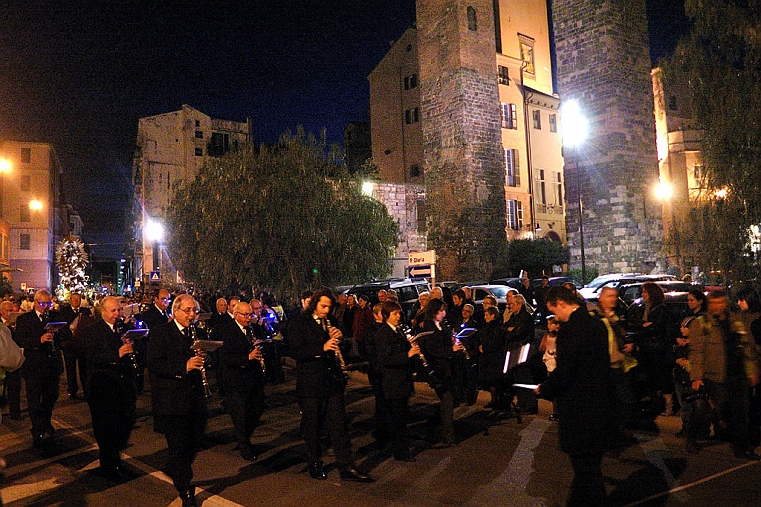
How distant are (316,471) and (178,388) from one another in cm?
176

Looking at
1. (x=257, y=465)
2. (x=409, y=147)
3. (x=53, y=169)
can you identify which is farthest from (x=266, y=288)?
(x=53, y=169)

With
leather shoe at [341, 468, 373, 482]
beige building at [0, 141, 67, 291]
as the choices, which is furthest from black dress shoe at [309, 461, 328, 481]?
beige building at [0, 141, 67, 291]

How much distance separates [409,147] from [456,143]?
1360cm

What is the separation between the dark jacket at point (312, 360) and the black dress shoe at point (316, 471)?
0.74m

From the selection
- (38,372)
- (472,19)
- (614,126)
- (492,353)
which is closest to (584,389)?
(492,353)

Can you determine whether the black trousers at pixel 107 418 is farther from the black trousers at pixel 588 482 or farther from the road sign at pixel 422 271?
the road sign at pixel 422 271

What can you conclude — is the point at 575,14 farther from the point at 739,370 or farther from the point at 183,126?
the point at 183,126

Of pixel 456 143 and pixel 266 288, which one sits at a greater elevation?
pixel 456 143

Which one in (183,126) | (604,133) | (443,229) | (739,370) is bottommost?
(739,370)

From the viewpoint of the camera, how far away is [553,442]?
27.3 ft

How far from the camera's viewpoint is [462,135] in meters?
33.6

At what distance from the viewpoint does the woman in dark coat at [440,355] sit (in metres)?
8.17

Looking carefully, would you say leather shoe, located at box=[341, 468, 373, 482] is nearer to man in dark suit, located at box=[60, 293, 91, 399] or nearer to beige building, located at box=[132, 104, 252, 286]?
man in dark suit, located at box=[60, 293, 91, 399]

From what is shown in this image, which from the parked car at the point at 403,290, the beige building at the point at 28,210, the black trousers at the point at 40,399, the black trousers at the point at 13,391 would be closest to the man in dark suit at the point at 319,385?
the black trousers at the point at 40,399
